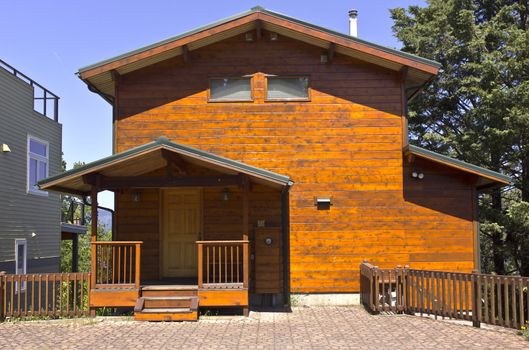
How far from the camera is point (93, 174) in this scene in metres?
10.7

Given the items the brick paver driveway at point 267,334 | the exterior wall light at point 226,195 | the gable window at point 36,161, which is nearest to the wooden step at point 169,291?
the brick paver driveway at point 267,334

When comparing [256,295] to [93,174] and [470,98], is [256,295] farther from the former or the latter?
[470,98]

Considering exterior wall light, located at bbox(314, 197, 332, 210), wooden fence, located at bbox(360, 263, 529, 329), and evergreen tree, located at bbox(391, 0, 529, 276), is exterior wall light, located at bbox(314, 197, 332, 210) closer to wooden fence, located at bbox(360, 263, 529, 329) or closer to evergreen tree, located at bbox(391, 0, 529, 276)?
wooden fence, located at bbox(360, 263, 529, 329)

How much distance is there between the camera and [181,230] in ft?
41.2

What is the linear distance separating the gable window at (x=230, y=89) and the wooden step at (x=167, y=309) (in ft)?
15.8

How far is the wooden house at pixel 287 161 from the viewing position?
12250 millimetres

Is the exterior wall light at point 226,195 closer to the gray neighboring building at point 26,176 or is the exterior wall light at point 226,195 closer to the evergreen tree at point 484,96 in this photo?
the gray neighboring building at point 26,176

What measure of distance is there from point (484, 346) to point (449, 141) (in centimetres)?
1442

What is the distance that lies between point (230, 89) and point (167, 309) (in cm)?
535

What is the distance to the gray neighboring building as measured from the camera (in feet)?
51.0

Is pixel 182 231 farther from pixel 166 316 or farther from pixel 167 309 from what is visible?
pixel 166 316

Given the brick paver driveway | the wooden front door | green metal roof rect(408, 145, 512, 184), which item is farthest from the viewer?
the wooden front door

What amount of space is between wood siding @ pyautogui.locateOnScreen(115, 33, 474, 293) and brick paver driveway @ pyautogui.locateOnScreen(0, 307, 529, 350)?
6.88 feet

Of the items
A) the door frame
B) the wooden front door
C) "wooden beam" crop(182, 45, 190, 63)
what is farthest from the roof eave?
"wooden beam" crop(182, 45, 190, 63)
